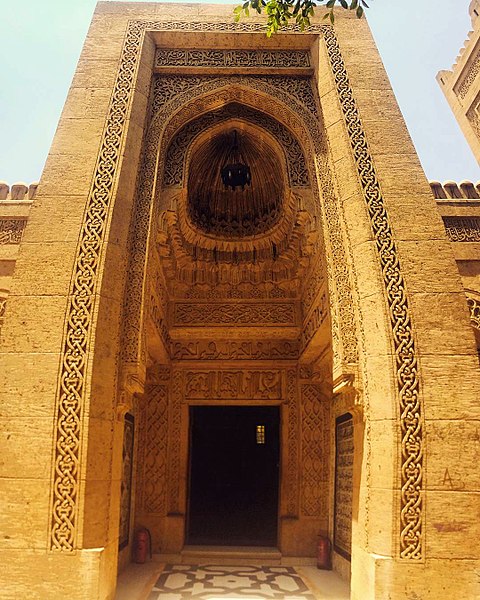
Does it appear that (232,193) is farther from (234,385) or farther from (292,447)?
(292,447)

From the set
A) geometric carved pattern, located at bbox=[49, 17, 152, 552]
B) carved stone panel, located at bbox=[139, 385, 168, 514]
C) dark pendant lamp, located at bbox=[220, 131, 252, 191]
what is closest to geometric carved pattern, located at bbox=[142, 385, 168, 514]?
carved stone panel, located at bbox=[139, 385, 168, 514]

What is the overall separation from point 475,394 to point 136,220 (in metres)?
3.67

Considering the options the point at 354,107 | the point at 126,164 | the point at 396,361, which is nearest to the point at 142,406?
the point at 126,164

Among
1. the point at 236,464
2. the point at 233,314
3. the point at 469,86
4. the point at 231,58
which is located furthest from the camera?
the point at 469,86

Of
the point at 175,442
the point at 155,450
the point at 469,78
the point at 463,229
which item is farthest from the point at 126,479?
the point at 469,78

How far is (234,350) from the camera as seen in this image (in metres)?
7.72

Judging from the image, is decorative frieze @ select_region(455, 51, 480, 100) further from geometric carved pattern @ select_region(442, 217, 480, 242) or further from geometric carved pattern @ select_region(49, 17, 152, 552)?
geometric carved pattern @ select_region(49, 17, 152, 552)

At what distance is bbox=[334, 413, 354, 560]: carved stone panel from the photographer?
590 cm

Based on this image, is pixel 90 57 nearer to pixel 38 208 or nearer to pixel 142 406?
pixel 38 208

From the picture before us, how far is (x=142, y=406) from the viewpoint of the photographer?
24.3 feet

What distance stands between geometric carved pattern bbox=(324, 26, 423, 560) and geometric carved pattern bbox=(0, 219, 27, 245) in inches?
161

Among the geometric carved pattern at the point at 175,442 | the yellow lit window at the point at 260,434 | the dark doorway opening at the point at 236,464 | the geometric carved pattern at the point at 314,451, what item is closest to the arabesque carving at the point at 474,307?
the geometric carved pattern at the point at 314,451

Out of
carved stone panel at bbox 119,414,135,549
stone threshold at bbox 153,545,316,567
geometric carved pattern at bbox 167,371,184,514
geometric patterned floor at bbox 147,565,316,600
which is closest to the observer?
geometric patterned floor at bbox 147,565,316,600

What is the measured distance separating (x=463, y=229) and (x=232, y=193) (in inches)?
134
